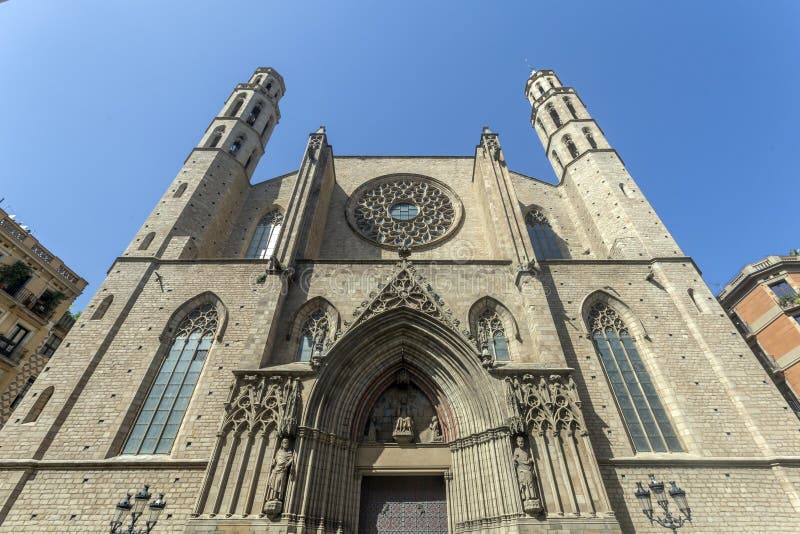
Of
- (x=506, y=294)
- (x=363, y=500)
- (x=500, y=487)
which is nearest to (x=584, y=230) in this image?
(x=506, y=294)

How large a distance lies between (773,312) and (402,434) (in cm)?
2179

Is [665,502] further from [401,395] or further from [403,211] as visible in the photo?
[403,211]

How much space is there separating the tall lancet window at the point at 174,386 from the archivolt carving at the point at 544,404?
886 centimetres

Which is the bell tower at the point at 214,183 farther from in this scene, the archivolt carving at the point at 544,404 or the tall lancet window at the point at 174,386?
the archivolt carving at the point at 544,404

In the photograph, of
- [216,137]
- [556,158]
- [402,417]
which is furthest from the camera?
[556,158]

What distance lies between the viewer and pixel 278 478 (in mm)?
7898

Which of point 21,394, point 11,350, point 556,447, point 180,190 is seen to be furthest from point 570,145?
point 21,394

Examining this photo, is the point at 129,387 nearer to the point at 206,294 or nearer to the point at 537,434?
the point at 206,294

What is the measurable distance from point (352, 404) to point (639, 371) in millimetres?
8490

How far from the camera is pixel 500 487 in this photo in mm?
8258

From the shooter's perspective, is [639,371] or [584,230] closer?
[639,371]

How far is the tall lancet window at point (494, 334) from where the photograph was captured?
35.8 ft

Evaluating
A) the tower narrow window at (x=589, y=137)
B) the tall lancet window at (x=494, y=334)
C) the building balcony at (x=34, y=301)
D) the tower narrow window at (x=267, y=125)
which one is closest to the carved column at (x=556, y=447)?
the tall lancet window at (x=494, y=334)

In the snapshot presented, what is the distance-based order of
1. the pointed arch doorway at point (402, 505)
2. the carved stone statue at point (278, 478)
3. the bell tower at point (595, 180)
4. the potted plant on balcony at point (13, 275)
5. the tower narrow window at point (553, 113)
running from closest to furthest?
the carved stone statue at point (278, 478) → the pointed arch doorway at point (402, 505) → the bell tower at point (595, 180) → the potted plant on balcony at point (13, 275) → the tower narrow window at point (553, 113)
